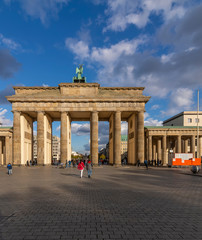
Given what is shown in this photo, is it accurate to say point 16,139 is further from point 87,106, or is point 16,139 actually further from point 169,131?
point 169,131

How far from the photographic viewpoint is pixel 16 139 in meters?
44.1

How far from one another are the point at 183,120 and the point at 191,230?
80642 millimetres

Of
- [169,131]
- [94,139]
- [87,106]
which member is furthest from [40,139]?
[169,131]

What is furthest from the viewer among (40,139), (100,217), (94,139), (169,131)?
(169,131)

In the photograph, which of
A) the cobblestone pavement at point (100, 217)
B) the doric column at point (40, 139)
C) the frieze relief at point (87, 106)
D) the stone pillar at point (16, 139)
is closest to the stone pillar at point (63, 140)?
the frieze relief at point (87, 106)

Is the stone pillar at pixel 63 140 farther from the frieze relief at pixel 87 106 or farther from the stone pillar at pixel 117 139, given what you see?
the stone pillar at pixel 117 139

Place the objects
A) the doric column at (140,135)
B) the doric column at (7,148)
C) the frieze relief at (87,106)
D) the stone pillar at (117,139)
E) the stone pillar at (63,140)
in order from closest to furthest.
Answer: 1. the doric column at (140,135)
2. the stone pillar at (63,140)
3. the stone pillar at (117,139)
4. the frieze relief at (87,106)
5. the doric column at (7,148)

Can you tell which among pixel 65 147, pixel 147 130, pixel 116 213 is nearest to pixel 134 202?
pixel 116 213

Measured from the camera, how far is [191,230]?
20.3 feet

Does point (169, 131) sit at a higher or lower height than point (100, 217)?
higher

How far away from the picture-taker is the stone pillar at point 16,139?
1722 inches

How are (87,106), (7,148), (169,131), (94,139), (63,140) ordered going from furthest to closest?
(169,131) → (7,148) → (87,106) → (63,140) → (94,139)

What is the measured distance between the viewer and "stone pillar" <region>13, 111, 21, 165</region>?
43750mm

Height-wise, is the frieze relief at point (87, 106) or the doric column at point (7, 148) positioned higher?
the frieze relief at point (87, 106)
